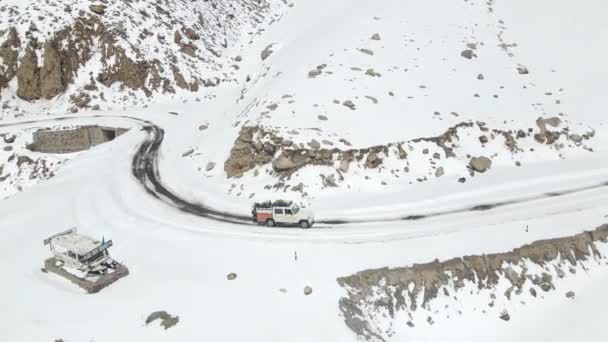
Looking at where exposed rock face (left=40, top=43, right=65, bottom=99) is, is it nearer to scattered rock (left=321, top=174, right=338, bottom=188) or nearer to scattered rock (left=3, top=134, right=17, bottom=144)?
scattered rock (left=3, top=134, right=17, bottom=144)

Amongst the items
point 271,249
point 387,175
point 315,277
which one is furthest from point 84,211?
point 387,175

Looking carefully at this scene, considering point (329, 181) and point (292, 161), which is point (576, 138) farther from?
point (292, 161)

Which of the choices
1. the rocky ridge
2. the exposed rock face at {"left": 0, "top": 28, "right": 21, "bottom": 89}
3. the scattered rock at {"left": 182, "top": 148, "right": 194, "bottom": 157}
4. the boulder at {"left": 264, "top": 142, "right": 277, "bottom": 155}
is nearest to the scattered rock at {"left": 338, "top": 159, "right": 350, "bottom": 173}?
the rocky ridge

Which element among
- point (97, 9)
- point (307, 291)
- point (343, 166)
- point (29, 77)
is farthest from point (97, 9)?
point (307, 291)

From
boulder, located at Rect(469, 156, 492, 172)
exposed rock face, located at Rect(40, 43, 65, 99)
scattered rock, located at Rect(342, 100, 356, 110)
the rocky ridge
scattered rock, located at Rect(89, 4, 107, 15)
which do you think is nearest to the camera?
the rocky ridge

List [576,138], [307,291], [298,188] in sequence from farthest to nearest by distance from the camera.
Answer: [576,138] < [298,188] < [307,291]

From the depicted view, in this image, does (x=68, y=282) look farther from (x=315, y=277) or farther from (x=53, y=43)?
(x=53, y=43)

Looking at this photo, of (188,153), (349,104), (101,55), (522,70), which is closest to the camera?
(349,104)
